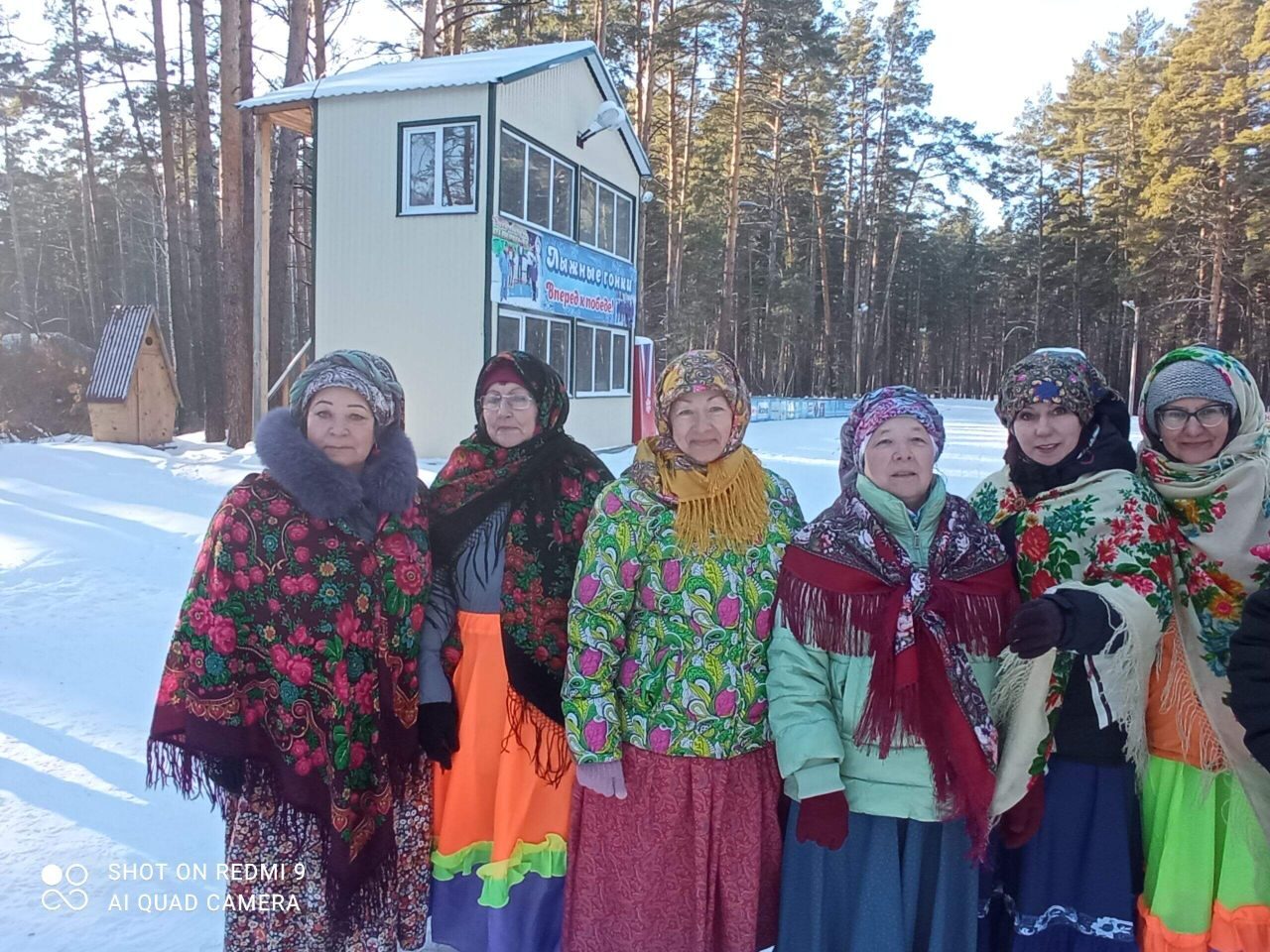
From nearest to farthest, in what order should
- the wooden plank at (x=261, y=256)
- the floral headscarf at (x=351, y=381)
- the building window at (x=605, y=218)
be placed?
1. the floral headscarf at (x=351, y=381)
2. the wooden plank at (x=261, y=256)
3. the building window at (x=605, y=218)

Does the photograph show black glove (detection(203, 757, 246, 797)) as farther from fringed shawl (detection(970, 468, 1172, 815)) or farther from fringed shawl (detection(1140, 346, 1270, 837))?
fringed shawl (detection(1140, 346, 1270, 837))

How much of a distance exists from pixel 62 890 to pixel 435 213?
9998 mm

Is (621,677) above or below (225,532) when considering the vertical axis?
below

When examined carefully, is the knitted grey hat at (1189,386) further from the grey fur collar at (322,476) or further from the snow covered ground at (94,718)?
the snow covered ground at (94,718)

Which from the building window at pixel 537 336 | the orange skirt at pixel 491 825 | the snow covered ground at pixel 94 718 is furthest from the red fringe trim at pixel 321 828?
the building window at pixel 537 336

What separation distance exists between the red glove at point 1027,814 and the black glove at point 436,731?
1434 millimetres

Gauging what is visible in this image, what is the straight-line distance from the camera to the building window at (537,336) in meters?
11.7

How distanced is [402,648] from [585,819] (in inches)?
25.5

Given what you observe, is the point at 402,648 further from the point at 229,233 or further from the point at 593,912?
the point at 229,233

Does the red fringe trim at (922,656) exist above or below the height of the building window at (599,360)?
below

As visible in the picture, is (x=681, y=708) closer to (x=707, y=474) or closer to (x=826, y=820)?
(x=826, y=820)

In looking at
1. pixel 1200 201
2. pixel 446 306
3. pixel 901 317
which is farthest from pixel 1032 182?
pixel 446 306

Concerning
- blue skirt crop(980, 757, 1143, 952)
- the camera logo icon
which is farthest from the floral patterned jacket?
the camera logo icon

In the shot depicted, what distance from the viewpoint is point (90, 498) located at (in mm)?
8570
